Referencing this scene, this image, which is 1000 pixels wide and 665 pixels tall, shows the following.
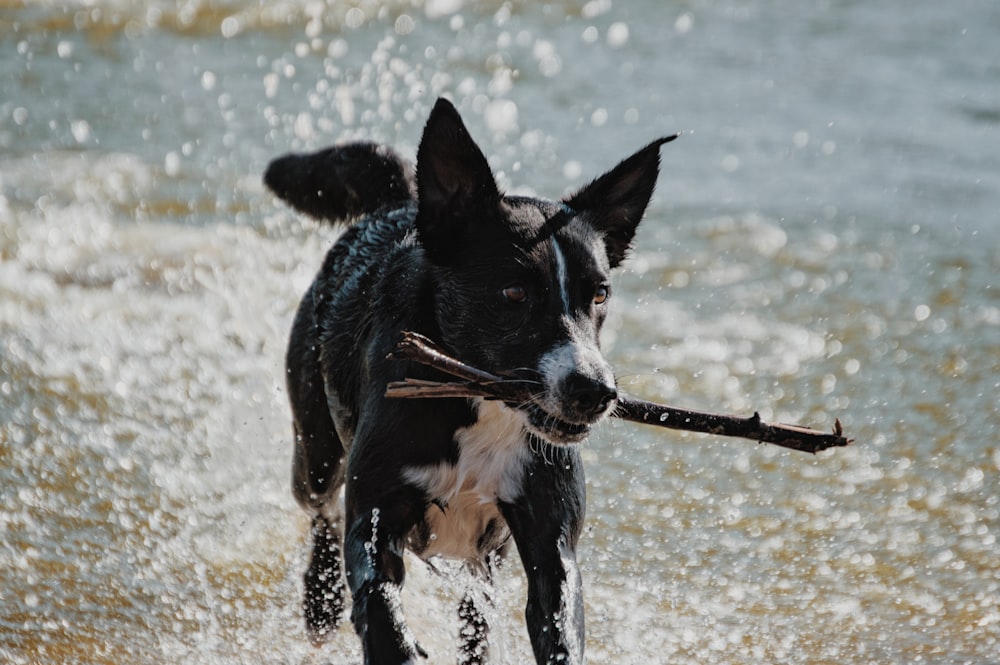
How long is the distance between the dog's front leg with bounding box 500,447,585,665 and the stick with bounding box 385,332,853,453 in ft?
0.96

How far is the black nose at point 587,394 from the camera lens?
3.69m

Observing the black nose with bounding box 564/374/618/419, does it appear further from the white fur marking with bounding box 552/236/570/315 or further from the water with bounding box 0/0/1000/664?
the water with bounding box 0/0/1000/664

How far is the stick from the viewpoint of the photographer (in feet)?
12.2

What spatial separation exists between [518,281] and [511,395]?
0.34 metres

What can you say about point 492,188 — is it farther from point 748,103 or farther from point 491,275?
point 748,103

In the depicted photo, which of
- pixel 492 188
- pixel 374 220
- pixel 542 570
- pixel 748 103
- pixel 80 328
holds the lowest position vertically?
pixel 748 103

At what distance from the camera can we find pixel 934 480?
6.75 m

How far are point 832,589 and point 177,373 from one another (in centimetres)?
379

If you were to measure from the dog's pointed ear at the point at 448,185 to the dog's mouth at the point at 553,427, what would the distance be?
0.61 m

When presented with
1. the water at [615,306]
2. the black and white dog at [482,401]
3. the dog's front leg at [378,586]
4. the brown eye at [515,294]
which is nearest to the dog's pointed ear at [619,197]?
the black and white dog at [482,401]

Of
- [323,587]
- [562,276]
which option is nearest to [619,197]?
[562,276]

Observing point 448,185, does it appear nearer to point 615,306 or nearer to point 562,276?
point 562,276

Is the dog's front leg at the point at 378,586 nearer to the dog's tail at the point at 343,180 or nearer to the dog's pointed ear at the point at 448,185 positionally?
the dog's pointed ear at the point at 448,185

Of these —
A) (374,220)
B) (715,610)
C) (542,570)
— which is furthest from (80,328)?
(542,570)
